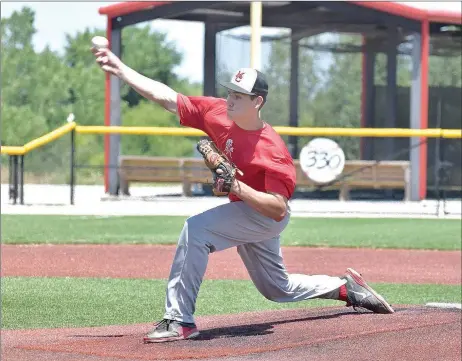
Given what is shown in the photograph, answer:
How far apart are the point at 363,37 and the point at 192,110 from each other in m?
17.6

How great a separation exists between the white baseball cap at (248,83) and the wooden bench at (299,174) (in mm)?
14576

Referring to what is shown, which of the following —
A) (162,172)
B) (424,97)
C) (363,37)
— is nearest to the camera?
(424,97)

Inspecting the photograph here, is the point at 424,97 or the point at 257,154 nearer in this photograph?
the point at 257,154

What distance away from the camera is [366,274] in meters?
10.7

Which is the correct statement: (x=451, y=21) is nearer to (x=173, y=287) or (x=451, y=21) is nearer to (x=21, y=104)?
(x=173, y=287)

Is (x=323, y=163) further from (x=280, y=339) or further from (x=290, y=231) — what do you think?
(x=280, y=339)

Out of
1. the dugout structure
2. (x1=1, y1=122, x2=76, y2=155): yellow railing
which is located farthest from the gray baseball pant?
the dugout structure

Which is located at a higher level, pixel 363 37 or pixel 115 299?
pixel 363 37

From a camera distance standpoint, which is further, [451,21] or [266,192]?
[451,21]

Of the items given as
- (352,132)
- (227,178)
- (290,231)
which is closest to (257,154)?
(227,178)

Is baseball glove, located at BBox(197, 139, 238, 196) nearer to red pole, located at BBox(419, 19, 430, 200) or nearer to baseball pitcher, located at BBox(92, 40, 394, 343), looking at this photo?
→ baseball pitcher, located at BBox(92, 40, 394, 343)

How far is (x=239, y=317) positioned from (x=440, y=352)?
5.15ft

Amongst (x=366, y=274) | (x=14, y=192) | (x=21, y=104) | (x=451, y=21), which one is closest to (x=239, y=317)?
(x=366, y=274)

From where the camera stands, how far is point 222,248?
6.28 m
